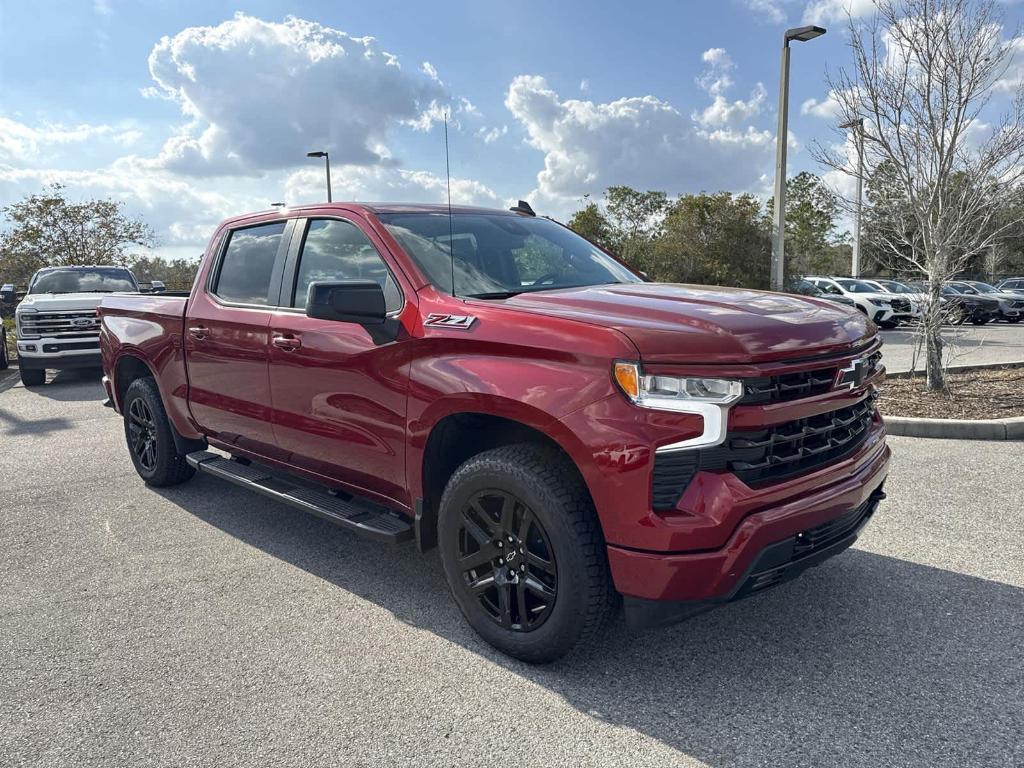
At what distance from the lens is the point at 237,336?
4.37m

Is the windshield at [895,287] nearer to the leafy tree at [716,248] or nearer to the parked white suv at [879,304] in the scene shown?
the parked white suv at [879,304]

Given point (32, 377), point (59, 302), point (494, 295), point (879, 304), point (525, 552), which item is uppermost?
point (494, 295)

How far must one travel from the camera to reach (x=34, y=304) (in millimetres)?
11414

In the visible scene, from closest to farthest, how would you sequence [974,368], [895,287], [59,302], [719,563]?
[719,563], [974,368], [59,302], [895,287]

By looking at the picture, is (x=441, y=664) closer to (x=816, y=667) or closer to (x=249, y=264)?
(x=816, y=667)

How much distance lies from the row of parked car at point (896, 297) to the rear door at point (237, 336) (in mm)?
15455

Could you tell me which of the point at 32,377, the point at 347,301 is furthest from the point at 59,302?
the point at 347,301

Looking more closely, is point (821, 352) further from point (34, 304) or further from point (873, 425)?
point (34, 304)

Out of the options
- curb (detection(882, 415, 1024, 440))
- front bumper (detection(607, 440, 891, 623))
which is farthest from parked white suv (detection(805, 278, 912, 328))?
front bumper (detection(607, 440, 891, 623))

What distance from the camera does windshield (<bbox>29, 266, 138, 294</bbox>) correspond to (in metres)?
12.8

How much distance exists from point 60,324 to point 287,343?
916 cm

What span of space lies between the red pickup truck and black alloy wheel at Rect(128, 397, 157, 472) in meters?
1.46

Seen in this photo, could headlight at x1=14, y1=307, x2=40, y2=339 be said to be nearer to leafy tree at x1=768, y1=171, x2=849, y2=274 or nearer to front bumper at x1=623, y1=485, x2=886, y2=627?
front bumper at x1=623, y1=485, x2=886, y2=627

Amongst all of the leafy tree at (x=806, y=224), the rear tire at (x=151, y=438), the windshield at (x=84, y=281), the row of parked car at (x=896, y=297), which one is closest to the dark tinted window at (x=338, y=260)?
the rear tire at (x=151, y=438)
